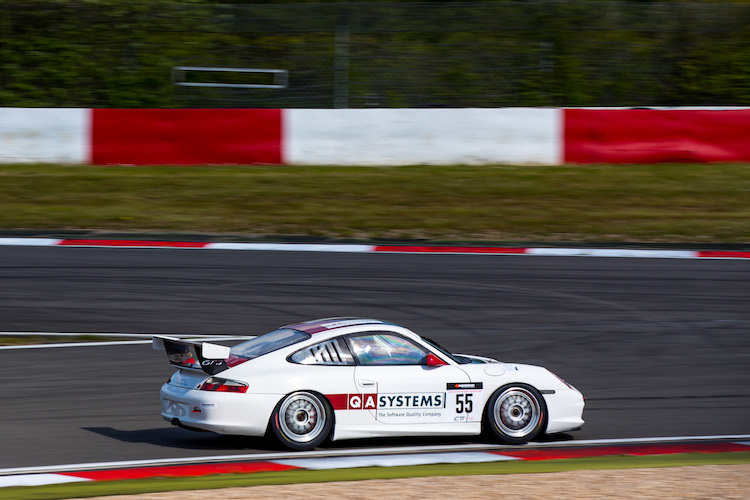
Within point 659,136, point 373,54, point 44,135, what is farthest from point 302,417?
point 373,54

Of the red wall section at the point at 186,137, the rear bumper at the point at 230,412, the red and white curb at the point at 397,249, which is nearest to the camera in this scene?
the rear bumper at the point at 230,412

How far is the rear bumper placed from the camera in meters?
7.58

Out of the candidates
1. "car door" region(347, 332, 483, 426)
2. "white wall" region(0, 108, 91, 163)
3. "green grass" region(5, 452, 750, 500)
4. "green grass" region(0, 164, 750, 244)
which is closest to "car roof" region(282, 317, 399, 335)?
"car door" region(347, 332, 483, 426)

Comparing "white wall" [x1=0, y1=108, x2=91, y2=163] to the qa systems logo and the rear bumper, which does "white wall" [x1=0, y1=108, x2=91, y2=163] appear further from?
the qa systems logo

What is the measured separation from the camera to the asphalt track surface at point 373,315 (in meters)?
8.65

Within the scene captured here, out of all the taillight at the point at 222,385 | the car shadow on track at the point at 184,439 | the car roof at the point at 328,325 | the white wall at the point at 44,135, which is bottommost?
the car shadow on track at the point at 184,439

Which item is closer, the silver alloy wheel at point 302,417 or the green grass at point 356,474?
the green grass at point 356,474

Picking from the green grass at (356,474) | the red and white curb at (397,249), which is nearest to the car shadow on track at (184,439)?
the green grass at (356,474)

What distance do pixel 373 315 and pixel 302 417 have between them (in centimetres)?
441

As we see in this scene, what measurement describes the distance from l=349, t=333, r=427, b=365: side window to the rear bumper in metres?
0.79

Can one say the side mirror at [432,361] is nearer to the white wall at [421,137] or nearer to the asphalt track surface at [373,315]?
the asphalt track surface at [373,315]

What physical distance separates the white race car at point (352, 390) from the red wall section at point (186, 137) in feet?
37.5

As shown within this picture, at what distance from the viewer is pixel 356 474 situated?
705 centimetres

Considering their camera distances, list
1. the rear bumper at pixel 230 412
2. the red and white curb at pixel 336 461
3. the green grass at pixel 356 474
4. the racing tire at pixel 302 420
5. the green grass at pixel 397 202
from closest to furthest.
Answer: the green grass at pixel 356 474 < the red and white curb at pixel 336 461 < the rear bumper at pixel 230 412 < the racing tire at pixel 302 420 < the green grass at pixel 397 202
